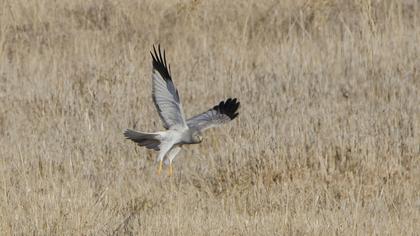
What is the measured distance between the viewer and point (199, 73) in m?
8.86

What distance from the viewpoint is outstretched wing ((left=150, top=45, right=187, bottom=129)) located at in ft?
19.7

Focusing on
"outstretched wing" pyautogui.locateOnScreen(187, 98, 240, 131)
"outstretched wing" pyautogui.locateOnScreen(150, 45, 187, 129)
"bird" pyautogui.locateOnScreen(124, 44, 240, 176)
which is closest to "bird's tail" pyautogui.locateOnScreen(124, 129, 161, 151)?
"bird" pyautogui.locateOnScreen(124, 44, 240, 176)

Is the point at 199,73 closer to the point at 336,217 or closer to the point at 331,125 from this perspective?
the point at 331,125

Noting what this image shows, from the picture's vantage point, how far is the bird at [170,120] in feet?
19.8

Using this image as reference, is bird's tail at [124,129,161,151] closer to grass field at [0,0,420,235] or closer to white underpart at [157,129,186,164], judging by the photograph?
white underpart at [157,129,186,164]

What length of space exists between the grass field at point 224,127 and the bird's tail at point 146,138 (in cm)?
25

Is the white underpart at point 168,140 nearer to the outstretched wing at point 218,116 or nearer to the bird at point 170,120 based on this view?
the bird at point 170,120

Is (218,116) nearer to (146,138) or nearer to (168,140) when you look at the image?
(168,140)

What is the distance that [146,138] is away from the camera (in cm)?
618

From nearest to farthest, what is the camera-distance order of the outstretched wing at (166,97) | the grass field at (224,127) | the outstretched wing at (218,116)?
the grass field at (224,127) → the outstretched wing at (166,97) → the outstretched wing at (218,116)

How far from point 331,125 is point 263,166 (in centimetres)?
98

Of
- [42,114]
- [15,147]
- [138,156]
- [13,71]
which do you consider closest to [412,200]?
[138,156]

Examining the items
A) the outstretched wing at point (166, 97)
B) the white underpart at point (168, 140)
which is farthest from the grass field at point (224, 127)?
the outstretched wing at point (166, 97)

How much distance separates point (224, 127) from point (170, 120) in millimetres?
1056
